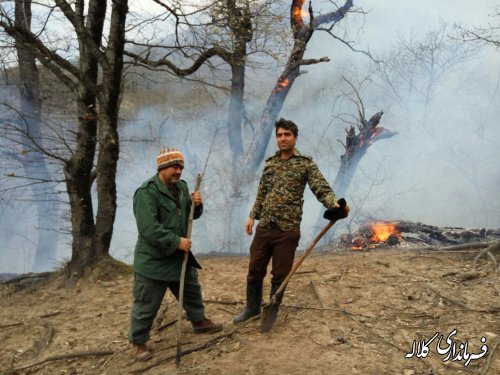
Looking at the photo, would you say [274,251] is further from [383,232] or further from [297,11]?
[297,11]

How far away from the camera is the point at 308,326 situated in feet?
13.7

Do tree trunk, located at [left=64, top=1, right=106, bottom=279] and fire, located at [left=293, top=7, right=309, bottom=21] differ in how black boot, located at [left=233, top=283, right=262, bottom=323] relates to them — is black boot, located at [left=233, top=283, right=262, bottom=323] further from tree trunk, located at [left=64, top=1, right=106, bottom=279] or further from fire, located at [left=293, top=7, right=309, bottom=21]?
fire, located at [left=293, top=7, right=309, bottom=21]

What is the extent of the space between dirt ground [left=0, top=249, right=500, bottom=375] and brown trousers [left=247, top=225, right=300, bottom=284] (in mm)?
630

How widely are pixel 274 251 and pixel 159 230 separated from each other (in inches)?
→ 50.5

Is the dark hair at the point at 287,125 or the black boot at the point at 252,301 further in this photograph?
the black boot at the point at 252,301

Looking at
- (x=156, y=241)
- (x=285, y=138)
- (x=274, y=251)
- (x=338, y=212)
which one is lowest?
(x=274, y=251)

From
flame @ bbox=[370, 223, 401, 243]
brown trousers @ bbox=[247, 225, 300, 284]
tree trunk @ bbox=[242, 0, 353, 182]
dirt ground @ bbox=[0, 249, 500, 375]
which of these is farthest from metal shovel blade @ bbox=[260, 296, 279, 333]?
tree trunk @ bbox=[242, 0, 353, 182]

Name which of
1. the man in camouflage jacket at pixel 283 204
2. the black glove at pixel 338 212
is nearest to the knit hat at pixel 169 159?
the man in camouflage jacket at pixel 283 204

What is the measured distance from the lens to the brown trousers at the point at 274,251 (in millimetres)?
3967

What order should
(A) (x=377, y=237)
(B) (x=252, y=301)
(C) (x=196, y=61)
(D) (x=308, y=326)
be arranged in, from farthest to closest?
1. (A) (x=377, y=237)
2. (C) (x=196, y=61)
3. (B) (x=252, y=301)
4. (D) (x=308, y=326)

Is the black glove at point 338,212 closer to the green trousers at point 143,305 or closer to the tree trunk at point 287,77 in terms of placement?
the green trousers at point 143,305

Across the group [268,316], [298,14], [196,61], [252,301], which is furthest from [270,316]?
[298,14]

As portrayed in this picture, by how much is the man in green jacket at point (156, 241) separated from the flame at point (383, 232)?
739 cm

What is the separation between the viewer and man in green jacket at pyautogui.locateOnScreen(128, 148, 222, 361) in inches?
139
